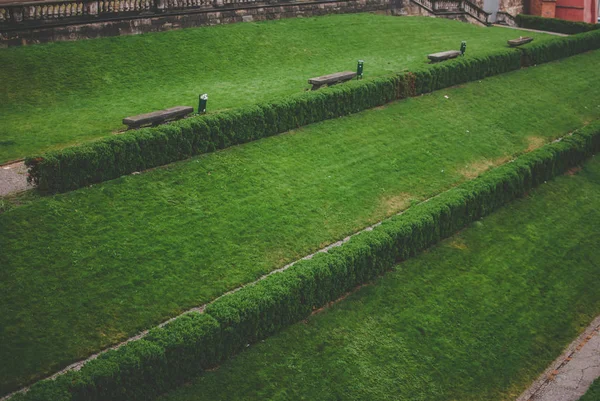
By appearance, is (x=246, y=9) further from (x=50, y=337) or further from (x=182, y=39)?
(x=50, y=337)

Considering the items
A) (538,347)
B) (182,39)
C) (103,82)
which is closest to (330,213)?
(538,347)

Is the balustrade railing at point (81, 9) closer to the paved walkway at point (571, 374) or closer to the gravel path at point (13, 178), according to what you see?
the gravel path at point (13, 178)

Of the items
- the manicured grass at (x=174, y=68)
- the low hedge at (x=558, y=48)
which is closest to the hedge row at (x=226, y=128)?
the manicured grass at (x=174, y=68)

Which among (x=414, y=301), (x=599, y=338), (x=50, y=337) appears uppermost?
(x=50, y=337)

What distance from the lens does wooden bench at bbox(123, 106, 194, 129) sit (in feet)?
54.1

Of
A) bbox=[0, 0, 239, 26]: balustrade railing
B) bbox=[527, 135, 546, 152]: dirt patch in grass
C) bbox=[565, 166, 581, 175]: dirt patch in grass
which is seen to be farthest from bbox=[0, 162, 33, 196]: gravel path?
bbox=[565, 166, 581, 175]: dirt patch in grass

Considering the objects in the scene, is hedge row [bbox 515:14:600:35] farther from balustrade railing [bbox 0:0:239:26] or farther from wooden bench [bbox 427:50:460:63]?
balustrade railing [bbox 0:0:239:26]

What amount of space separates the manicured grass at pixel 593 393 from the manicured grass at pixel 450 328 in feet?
4.54

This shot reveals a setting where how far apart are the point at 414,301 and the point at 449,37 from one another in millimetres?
20296

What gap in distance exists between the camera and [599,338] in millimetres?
14531

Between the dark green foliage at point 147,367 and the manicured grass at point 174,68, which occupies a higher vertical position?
the manicured grass at point 174,68

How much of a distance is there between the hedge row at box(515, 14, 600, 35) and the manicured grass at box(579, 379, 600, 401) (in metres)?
29.2

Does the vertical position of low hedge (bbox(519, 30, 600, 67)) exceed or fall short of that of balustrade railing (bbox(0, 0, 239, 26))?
it falls short

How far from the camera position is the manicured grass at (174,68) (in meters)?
18.3
